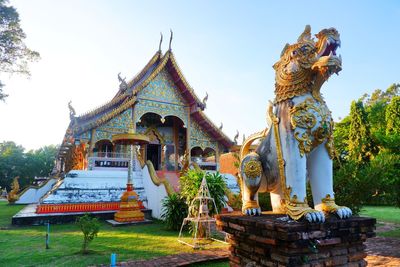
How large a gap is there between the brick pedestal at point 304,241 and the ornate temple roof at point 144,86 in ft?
40.5

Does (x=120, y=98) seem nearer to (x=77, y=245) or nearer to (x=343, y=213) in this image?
(x=77, y=245)

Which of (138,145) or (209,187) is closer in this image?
(209,187)

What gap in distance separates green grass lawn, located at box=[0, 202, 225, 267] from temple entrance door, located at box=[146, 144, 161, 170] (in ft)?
31.0

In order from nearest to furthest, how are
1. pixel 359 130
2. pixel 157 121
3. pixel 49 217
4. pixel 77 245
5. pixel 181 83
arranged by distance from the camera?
pixel 77 245, pixel 49 217, pixel 181 83, pixel 157 121, pixel 359 130

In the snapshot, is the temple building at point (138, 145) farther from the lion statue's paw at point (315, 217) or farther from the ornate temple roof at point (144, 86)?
the lion statue's paw at point (315, 217)

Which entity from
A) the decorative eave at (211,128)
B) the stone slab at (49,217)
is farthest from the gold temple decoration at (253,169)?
the decorative eave at (211,128)

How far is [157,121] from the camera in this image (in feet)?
57.5

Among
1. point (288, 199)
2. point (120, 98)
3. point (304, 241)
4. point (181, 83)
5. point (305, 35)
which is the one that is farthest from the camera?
point (181, 83)

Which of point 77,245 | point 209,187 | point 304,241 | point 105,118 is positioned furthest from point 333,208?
point 105,118

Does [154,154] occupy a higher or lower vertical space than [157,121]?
lower

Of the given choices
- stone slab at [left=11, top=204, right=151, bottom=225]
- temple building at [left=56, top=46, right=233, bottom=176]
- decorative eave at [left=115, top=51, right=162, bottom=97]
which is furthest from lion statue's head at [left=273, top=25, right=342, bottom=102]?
decorative eave at [left=115, top=51, right=162, bottom=97]

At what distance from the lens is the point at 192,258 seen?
16.1 ft

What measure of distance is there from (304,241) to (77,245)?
18.2 ft

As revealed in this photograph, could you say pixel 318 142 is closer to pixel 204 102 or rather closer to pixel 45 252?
pixel 45 252
